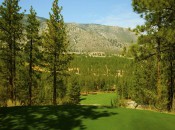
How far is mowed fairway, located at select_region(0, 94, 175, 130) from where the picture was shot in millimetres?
9312

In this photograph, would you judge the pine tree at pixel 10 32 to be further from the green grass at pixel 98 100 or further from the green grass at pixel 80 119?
the green grass at pixel 98 100

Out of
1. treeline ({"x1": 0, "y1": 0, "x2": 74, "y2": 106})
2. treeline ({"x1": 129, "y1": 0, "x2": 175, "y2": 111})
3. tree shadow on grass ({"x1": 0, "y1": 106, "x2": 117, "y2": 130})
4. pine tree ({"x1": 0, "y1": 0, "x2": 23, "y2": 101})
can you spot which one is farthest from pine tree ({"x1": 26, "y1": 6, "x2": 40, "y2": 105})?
tree shadow on grass ({"x1": 0, "y1": 106, "x2": 117, "y2": 130})

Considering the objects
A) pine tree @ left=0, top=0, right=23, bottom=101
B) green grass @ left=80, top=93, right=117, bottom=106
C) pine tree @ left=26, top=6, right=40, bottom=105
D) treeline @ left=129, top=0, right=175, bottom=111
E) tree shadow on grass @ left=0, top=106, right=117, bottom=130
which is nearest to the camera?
tree shadow on grass @ left=0, top=106, right=117, bottom=130

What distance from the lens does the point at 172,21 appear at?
53.6 feet

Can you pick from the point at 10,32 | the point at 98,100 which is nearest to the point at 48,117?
the point at 10,32

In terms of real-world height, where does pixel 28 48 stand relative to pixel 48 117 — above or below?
above

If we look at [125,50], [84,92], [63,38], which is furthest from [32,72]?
[84,92]

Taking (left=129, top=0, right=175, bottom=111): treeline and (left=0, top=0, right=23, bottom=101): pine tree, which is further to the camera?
(left=0, top=0, right=23, bottom=101): pine tree

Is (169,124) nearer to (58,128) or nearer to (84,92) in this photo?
(58,128)

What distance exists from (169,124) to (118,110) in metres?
2.50

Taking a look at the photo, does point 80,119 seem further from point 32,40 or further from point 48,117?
point 32,40

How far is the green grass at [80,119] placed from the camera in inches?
367

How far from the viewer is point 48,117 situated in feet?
33.6

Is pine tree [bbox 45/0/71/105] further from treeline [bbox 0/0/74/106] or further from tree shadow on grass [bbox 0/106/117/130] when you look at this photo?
tree shadow on grass [bbox 0/106/117/130]
